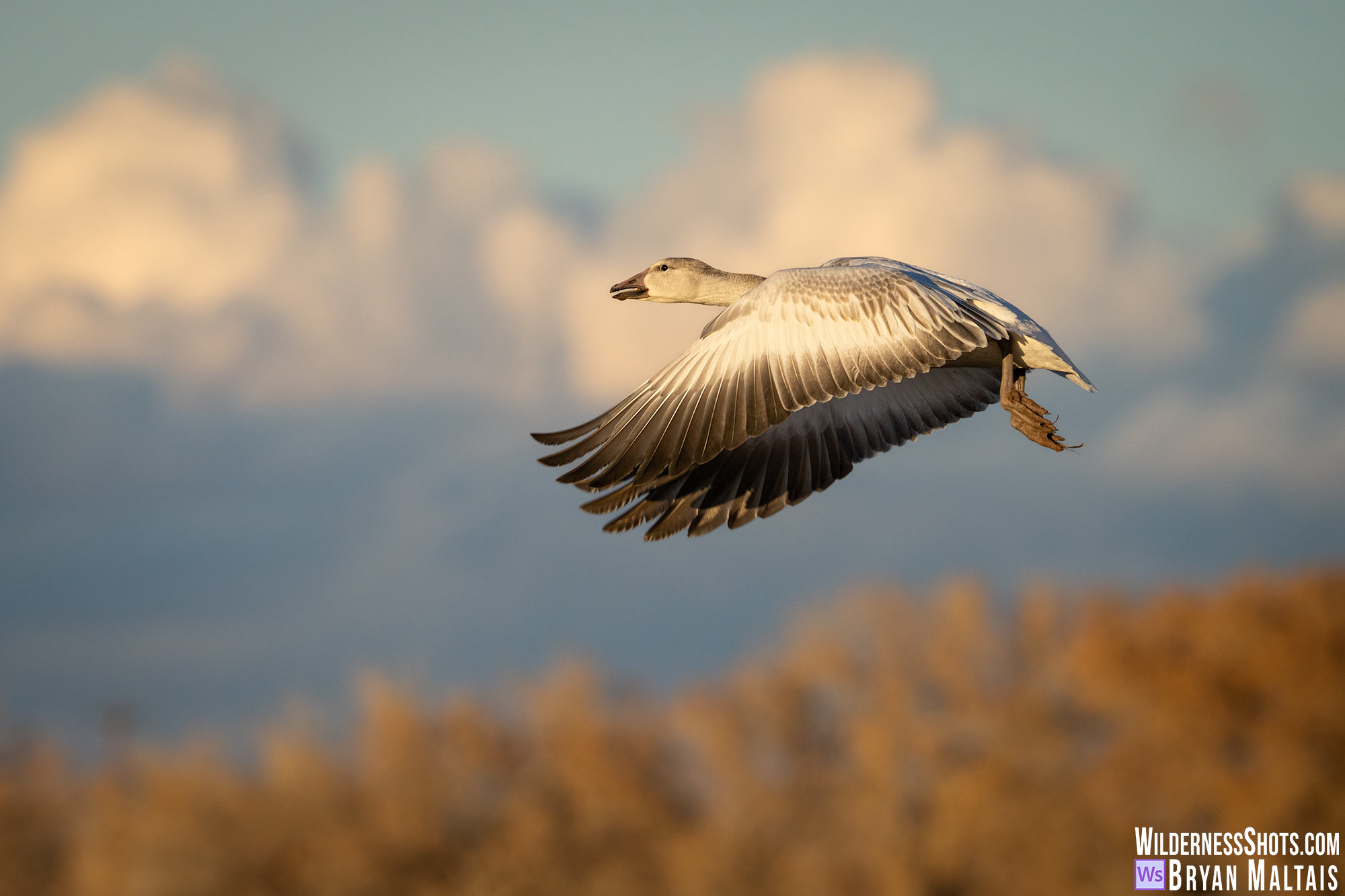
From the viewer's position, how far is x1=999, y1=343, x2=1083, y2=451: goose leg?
1009 cm

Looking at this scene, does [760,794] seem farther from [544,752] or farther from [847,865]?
[544,752]

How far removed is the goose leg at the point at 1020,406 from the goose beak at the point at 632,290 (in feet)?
10.4

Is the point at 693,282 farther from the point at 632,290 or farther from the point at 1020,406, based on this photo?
the point at 1020,406

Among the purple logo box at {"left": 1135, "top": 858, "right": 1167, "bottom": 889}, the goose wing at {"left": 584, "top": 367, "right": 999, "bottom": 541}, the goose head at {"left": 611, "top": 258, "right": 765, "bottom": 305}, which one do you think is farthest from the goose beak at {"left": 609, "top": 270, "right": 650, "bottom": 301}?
the purple logo box at {"left": 1135, "top": 858, "right": 1167, "bottom": 889}

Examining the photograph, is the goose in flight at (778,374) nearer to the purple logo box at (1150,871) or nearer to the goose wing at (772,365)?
the goose wing at (772,365)

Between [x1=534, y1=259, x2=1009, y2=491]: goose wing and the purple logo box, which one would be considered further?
the purple logo box

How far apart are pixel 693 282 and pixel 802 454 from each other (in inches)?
67.3

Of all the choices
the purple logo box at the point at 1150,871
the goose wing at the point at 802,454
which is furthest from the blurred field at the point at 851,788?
the goose wing at the point at 802,454

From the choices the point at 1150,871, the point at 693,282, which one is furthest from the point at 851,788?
the point at 693,282

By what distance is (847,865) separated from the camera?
280ft

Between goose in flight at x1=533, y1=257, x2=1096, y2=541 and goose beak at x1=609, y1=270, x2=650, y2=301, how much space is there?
1.76 meters

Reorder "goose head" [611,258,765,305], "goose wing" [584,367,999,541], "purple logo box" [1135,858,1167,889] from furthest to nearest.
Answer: "purple logo box" [1135,858,1167,889], "goose head" [611,258,765,305], "goose wing" [584,367,999,541]

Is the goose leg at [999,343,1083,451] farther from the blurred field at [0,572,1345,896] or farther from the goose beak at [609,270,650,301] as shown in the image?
the blurred field at [0,572,1345,896]

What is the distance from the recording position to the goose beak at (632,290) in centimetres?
1180
